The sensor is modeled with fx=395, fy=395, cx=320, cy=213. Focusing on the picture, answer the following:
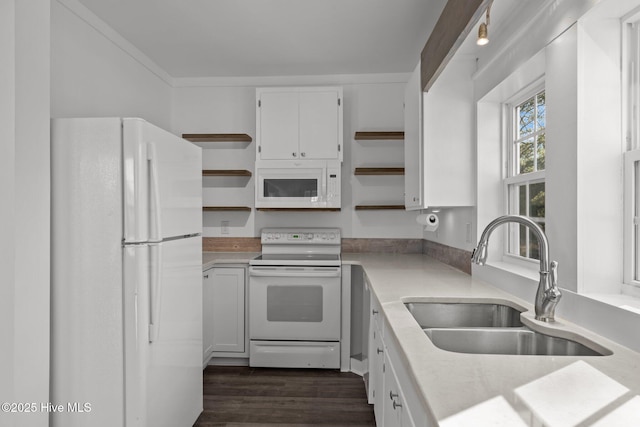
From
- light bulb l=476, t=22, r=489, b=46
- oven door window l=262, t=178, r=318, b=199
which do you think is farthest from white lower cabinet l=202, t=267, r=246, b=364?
light bulb l=476, t=22, r=489, b=46

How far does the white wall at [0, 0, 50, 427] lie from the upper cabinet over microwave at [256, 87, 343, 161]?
189 cm

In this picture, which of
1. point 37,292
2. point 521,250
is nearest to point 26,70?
point 37,292

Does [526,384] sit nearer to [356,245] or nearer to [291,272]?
[291,272]

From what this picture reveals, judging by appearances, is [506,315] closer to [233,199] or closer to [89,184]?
[89,184]

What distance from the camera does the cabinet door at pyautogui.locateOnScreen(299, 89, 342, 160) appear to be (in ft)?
11.1

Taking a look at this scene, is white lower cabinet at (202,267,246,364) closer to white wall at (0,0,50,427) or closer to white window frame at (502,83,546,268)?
white wall at (0,0,50,427)

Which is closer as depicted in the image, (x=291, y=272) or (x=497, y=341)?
(x=497, y=341)

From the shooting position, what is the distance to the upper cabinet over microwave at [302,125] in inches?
133

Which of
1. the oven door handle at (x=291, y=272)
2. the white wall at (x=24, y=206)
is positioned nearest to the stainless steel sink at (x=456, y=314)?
the oven door handle at (x=291, y=272)

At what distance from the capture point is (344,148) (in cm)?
371

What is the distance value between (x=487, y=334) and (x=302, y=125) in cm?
243

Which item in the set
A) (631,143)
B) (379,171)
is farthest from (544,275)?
(379,171)

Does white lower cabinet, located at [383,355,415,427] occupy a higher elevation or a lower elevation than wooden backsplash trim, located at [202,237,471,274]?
lower

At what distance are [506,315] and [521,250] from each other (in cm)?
55
